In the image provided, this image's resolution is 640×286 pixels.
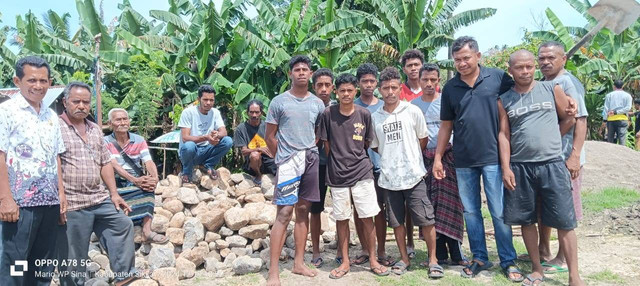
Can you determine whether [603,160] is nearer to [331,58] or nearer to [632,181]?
[632,181]

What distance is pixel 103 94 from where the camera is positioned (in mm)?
10688

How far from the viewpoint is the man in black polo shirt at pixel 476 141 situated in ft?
11.6

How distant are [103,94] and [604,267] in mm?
10426

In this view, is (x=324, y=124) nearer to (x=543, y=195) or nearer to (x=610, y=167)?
(x=543, y=195)

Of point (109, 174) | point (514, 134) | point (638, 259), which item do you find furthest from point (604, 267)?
point (109, 174)

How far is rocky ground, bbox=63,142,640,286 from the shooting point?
12.4 ft

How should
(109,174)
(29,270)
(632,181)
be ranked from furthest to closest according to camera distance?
(632,181) → (109,174) → (29,270)

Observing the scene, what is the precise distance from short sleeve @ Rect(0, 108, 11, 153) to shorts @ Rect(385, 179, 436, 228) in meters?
2.79

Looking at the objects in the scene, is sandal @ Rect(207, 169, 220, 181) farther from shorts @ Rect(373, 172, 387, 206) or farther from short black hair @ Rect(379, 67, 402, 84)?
short black hair @ Rect(379, 67, 402, 84)

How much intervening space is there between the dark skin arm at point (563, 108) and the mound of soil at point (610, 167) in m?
4.82

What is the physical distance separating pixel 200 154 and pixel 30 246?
9.64 feet

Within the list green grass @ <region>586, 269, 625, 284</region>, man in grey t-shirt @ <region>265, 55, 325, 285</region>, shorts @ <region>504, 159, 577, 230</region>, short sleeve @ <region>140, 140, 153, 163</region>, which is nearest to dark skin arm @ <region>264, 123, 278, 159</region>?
man in grey t-shirt @ <region>265, 55, 325, 285</region>

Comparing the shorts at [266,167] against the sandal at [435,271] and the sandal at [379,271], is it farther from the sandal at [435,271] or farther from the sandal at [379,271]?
the sandal at [435,271]

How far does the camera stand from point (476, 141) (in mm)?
3561
